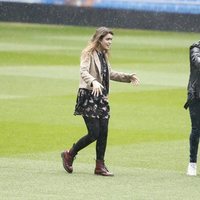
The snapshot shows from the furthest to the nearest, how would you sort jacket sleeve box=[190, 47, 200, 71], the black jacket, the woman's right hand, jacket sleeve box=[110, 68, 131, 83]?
jacket sleeve box=[110, 68, 131, 83] → the black jacket → jacket sleeve box=[190, 47, 200, 71] → the woman's right hand

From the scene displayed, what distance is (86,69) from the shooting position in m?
13.7

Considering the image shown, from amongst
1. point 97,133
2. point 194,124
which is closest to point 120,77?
point 97,133

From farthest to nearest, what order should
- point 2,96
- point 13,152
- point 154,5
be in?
point 154,5, point 2,96, point 13,152

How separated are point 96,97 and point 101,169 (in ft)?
2.65

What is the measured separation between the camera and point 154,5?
53.8 meters

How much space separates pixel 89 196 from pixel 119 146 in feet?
16.1

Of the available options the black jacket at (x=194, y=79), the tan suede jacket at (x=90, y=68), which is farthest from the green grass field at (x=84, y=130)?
the tan suede jacket at (x=90, y=68)

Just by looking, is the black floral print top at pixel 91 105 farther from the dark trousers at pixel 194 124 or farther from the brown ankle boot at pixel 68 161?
the dark trousers at pixel 194 124

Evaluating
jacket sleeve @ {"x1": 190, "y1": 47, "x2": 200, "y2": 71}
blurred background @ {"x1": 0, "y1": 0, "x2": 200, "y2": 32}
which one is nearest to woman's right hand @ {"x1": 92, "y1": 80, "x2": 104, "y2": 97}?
jacket sleeve @ {"x1": 190, "y1": 47, "x2": 200, "y2": 71}

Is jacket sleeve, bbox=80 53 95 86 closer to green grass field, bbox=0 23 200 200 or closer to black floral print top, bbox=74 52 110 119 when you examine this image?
black floral print top, bbox=74 52 110 119

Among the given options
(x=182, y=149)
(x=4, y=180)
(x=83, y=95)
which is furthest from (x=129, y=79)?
(x=182, y=149)

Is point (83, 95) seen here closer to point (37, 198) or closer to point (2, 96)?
point (37, 198)

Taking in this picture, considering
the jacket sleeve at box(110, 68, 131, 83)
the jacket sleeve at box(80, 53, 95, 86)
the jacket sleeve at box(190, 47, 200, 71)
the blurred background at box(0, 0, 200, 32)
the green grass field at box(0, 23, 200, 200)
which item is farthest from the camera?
the blurred background at box(0, 0, 200, 32)

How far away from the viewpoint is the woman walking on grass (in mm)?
13719
